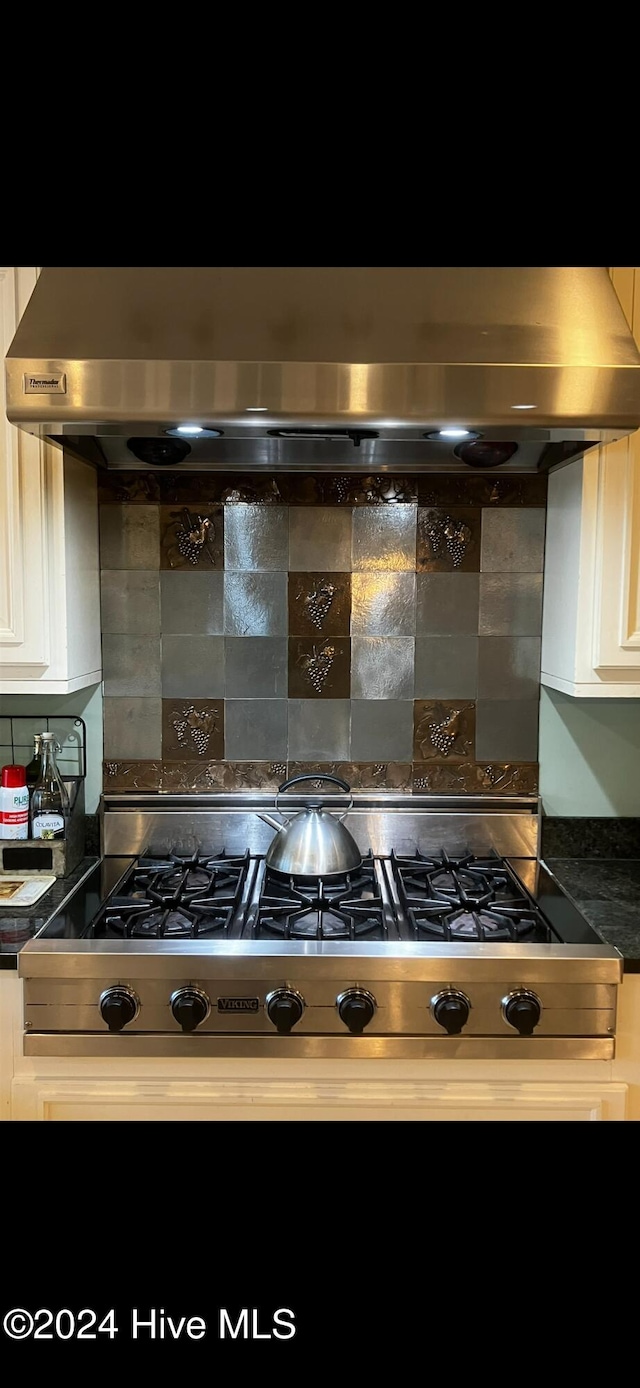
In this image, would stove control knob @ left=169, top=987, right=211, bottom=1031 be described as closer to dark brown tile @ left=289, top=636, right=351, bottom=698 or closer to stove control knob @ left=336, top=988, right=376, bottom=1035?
stove control knob @ left=336, top=988, right=376, bottom=1035

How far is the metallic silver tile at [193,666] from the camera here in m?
2.00

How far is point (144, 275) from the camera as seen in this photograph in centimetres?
143

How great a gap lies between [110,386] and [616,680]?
1.07 meters

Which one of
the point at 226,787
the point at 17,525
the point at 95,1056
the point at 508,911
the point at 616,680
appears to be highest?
the point at 17,525

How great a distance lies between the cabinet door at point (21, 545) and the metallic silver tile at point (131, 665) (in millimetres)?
313

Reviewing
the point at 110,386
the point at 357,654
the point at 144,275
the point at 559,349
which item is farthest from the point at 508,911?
the point at 144,275

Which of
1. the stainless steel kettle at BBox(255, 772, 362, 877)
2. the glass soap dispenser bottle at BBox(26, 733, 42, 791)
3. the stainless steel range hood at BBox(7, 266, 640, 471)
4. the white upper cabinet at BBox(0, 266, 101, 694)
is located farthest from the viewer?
the glass soap dispenser bottle at BBox(26, 733, 42, 791)

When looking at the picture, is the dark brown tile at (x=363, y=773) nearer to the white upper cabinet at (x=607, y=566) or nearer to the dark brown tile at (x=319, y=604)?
the dark brown tile at (x=319, y=604)

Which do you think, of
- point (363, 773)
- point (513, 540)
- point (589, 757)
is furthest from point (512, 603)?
point (363, 773)

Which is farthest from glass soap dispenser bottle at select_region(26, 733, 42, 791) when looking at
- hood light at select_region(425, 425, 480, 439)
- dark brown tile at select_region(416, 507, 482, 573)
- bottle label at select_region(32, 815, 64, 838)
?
hood light at select_region(425, 425, 480, 439)

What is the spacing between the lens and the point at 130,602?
6.50 ft

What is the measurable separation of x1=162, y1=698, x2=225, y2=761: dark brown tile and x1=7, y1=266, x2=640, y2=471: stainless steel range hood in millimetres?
723

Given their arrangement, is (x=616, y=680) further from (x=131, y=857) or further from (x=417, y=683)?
(x=131, y=857)

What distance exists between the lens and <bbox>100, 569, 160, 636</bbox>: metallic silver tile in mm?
1974
